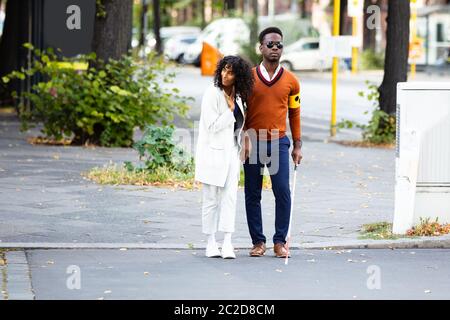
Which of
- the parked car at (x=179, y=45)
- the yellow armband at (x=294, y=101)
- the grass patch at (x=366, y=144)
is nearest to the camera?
the yellow armband at (x=294, y=101)

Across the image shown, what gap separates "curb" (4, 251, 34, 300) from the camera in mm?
7902

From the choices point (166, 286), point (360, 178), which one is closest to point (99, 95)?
A: point (360, 178)

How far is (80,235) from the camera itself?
34.7ft

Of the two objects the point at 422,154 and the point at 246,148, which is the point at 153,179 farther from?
the point at 246,148

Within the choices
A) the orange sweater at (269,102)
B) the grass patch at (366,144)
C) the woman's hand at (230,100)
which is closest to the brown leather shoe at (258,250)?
the orange sweater at (269,102)

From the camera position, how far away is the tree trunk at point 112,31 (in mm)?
18719

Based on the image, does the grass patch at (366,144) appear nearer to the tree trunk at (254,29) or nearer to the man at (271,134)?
the man at (271,134)

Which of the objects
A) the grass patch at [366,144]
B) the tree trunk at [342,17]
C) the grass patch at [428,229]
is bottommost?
the grass patch at [366,144]

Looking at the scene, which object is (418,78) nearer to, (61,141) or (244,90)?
(61,141)

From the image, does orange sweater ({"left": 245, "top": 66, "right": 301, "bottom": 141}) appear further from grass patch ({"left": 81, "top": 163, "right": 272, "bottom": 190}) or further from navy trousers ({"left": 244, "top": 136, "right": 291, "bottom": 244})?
grass patch ({"left": 81, "top": 163, "right": 272, "bottom": 190})

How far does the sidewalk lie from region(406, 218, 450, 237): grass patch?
0.38 m

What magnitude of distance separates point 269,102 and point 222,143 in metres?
0.49

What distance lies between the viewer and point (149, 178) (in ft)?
46.2

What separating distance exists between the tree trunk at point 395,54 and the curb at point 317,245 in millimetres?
10229
